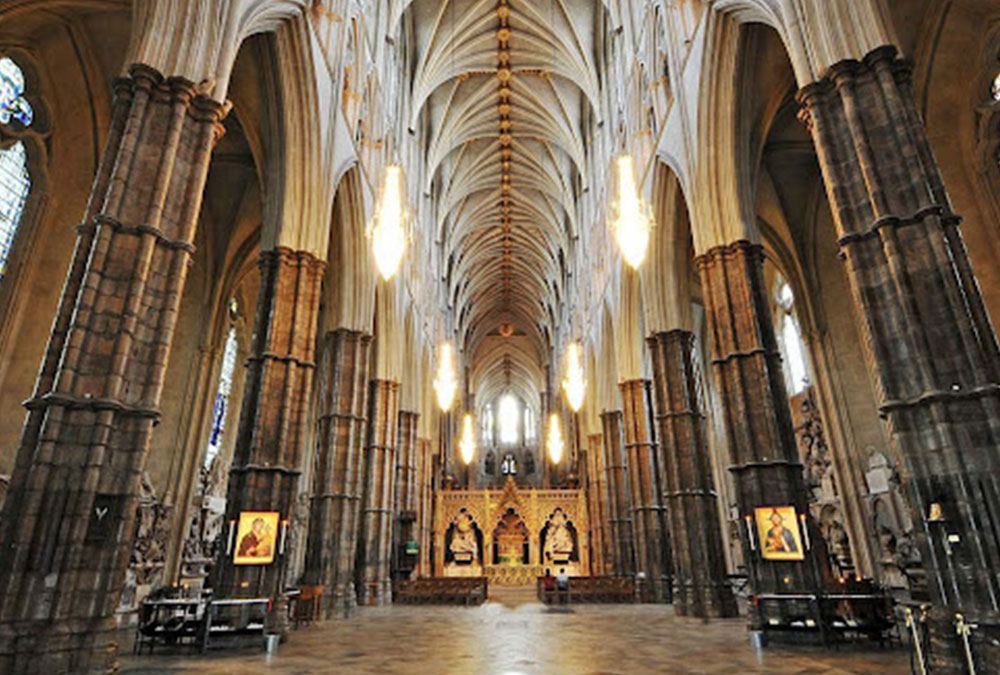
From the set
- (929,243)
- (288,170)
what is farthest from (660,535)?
(288,170)

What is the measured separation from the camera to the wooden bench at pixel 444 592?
18.3m

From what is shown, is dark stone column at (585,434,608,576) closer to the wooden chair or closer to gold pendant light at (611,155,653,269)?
the wooden chair

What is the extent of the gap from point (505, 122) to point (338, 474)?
75.7 feet

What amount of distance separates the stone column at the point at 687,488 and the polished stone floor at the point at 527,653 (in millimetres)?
1106

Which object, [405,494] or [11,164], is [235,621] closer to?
[11,164]

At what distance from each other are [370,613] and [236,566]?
247 inches

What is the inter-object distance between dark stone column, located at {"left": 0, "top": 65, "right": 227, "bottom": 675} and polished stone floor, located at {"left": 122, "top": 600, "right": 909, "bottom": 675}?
5.33 ft

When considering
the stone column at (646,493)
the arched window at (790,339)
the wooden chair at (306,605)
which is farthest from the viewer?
the arched window at (790,339)

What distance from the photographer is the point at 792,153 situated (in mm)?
16938

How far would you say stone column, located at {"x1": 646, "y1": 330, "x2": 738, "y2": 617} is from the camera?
14078 millimetres

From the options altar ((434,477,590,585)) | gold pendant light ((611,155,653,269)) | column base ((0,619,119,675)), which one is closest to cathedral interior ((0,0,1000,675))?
column base ((0,619,119,675))

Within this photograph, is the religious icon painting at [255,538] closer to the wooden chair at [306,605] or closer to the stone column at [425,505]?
the wooden chair at [306,605]

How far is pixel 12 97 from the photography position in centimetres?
1332

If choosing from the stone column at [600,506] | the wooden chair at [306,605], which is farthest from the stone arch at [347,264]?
the stone column at [600,506]
